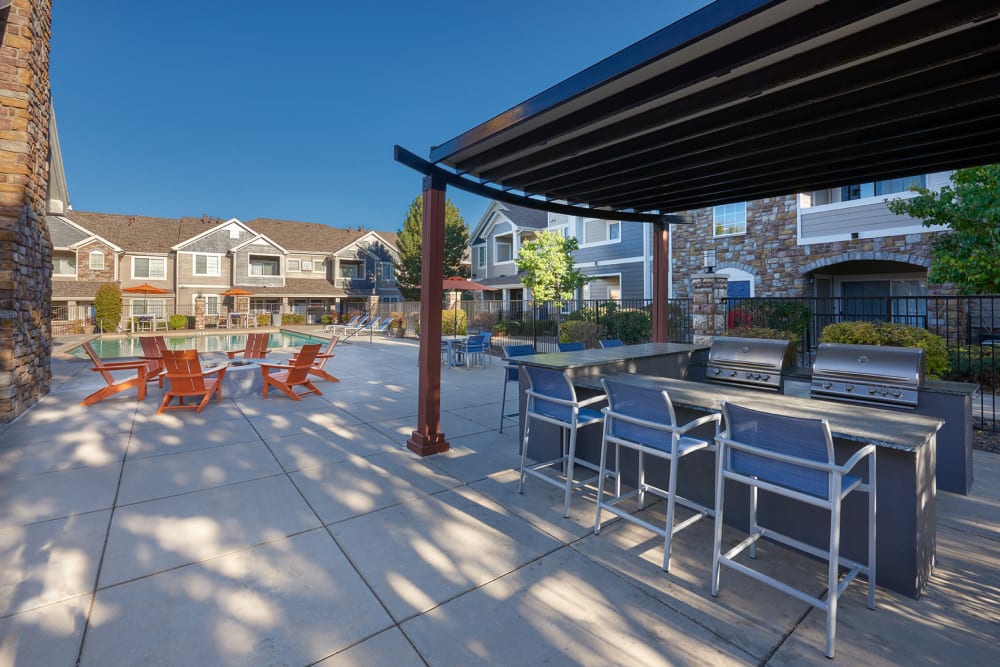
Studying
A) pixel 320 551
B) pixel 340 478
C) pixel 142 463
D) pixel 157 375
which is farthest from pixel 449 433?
pixel 157 375

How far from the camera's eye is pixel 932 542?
275cm

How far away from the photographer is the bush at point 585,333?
12.2m

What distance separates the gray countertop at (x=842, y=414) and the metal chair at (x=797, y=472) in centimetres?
16

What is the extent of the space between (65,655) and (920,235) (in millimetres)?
16798

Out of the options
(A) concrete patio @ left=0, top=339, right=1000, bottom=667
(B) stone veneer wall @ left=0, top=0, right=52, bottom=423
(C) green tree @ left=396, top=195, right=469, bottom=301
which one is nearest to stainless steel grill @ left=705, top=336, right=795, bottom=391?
(A) concrete patio @ left=0, top=339, right=1000, bottom=667

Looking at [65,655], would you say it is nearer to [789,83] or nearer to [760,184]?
[789,83]

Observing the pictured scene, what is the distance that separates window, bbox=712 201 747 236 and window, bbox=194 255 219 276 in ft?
101

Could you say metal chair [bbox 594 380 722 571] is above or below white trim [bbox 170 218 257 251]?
below

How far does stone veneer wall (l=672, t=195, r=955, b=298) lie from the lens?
1208 centimetres

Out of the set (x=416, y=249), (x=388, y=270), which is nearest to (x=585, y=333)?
(x=416, y=249)

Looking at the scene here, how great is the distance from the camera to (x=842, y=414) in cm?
293

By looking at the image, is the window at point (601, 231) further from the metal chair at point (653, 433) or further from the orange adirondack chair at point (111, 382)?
the metal chair at point (653, 433)

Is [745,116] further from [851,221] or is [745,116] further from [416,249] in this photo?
[416,249]

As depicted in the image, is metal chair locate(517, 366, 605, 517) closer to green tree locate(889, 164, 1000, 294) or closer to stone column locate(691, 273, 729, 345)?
stone column locate(691, 273, 729, 345)
